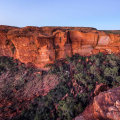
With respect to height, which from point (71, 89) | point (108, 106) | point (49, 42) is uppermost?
point (49, 42)

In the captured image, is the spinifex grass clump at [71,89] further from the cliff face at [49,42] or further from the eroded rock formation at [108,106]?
the eroded rock formation at [108,106]

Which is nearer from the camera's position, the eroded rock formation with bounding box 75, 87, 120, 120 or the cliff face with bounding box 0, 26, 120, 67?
the eroded rock formation with bounding box 75, 87, 120, 120

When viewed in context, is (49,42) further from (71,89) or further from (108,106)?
(108,106)

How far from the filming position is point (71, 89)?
903 centimetres

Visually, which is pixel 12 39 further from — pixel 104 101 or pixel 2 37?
pixel 104 101

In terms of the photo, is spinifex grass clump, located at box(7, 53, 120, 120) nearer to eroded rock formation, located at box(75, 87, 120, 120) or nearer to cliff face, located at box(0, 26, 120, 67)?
cliff face, located at box(0, 26, 120, 67)

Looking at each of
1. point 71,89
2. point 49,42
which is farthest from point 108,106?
point 49,42

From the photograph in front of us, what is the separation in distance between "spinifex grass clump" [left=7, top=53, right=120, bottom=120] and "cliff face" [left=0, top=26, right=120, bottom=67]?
1.51 meters

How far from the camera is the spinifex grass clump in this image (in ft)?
23.0

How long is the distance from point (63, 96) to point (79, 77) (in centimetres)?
301

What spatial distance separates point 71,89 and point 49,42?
725 centimetres

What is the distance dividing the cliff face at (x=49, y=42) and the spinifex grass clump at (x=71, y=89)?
4.96 feet

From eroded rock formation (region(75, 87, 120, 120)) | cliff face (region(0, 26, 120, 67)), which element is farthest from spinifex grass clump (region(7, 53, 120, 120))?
eroded rock formation (region(75, 87, 120, 120))

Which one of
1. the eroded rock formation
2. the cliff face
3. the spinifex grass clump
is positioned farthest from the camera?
the cliff face
